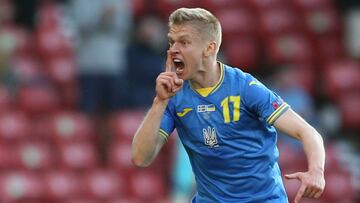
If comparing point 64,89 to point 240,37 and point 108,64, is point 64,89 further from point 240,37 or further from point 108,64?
point 240,37

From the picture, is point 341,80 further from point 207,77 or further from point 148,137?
point 148,137

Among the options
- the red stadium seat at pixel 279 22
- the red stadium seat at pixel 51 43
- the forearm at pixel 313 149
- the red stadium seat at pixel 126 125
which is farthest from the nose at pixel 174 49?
Answer: the red stadium seat at pixel 279 22

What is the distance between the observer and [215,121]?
236 inches

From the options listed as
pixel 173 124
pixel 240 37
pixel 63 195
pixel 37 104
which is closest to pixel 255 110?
pixel 173 124

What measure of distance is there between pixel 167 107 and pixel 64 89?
7502 mm

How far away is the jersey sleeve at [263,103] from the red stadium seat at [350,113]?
7953 mm

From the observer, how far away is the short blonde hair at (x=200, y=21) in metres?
5.88

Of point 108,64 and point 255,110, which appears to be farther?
point 108,64

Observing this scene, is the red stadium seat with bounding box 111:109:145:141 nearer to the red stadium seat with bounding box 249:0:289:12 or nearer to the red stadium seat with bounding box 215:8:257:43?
the red stadium seat with bounding box 215:8:257:43

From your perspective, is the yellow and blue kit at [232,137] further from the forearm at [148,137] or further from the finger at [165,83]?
the finger at [165,83]

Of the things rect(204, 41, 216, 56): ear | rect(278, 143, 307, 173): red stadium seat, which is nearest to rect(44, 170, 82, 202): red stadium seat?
rect(278, 143, 307, 173): red stadium seat

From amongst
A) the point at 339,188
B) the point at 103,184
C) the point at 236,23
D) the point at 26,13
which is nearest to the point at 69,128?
the point at 103,184

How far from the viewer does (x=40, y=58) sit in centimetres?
1380

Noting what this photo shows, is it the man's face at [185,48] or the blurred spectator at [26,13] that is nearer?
the man's face at [185,48]
